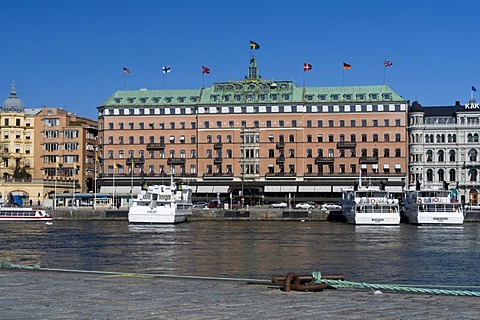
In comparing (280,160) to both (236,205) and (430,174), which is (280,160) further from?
(430,174)

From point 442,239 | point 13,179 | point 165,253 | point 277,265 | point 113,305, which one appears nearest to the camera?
point 113,305

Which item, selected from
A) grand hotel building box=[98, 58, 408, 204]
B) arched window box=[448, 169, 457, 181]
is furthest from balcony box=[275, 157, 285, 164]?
arched window box=[448, 169, 457, 181]

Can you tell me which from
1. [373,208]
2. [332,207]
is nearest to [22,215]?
[373,208]

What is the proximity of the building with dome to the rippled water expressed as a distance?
80256 millimetres

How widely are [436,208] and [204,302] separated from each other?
9888 centimetres

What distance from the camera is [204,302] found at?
20.3 meters

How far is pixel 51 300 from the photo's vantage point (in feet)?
67.6

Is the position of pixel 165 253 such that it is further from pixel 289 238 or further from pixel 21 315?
pixel 21 315

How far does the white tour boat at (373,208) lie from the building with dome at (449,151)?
158 feet

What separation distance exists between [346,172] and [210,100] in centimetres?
3381

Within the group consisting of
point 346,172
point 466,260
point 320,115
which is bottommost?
point 466,260

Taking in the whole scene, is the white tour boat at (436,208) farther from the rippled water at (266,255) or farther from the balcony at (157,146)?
the balcony at (157,146)

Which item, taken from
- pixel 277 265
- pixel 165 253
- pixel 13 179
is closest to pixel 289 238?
A: pixel 165 253

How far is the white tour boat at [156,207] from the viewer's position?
370 ft
